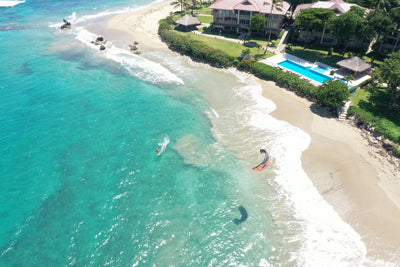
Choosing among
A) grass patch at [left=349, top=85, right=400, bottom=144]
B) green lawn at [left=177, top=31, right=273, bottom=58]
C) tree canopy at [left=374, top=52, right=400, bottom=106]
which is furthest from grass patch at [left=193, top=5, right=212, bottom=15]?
tree canopy at [left=374, top=52, right=400, bottom=106]

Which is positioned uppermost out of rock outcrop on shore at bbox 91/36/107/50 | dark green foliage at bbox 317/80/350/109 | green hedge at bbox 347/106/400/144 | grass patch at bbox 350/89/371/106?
rock outcrop on shore at bbox 91/36/107/50

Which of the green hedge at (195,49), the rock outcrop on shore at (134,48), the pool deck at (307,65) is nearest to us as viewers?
the pool deck at (307,65)

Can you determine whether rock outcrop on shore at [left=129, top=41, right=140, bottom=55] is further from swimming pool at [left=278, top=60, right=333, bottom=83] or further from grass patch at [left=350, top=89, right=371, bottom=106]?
grass patch at [left=350, top=89, right=371, bottom=106]

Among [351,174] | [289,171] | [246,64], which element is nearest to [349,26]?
[246,64]

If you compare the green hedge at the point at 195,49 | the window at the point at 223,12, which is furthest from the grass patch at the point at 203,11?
the green hedge at the point at 195,49

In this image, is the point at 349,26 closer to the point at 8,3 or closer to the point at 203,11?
the point at 203,11

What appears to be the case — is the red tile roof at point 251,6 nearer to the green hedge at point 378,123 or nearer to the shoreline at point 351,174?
the shoreline at point 351,174
